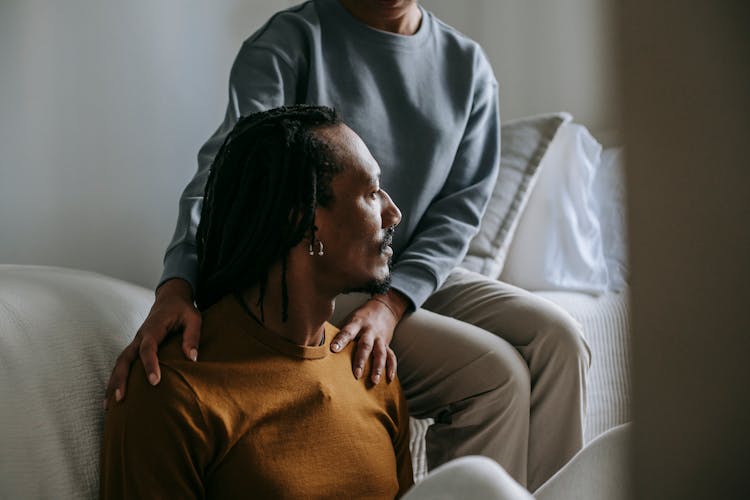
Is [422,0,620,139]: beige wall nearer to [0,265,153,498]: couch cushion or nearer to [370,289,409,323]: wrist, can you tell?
[370,289,409,323]: wrist

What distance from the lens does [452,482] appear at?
1.19ft

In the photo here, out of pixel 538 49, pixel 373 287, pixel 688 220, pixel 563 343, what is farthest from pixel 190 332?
pixel 538 49

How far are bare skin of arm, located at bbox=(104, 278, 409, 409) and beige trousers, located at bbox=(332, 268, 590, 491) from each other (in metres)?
0.06

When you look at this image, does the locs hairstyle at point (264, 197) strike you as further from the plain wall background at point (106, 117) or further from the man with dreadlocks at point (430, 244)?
the plain wall background at point (106, 117)

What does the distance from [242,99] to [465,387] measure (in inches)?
22.3

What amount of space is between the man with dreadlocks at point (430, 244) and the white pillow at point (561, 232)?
50cm

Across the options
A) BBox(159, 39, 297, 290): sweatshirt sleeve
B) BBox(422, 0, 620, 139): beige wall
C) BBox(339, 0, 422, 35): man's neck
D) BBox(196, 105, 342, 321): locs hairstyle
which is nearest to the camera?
BBox(196, 105, 342, 321): locs hairstyle

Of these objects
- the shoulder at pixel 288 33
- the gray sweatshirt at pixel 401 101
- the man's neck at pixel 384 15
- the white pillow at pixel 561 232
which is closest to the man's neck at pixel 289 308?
the gray sweatshirt at pixel 401 101

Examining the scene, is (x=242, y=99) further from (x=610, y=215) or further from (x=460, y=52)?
(x=610, y=215)

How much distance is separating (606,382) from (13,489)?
128cm

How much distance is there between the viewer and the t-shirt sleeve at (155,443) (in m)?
0.85

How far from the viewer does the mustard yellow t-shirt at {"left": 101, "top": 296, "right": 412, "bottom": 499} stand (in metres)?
0.87

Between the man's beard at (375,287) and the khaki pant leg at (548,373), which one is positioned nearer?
the man's beard at (375,287)

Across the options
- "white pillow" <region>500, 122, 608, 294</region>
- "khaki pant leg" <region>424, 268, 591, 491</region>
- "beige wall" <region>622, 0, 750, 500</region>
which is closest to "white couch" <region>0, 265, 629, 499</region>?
"khaki pant leg" <region>424, 268, 591, 491</region>
